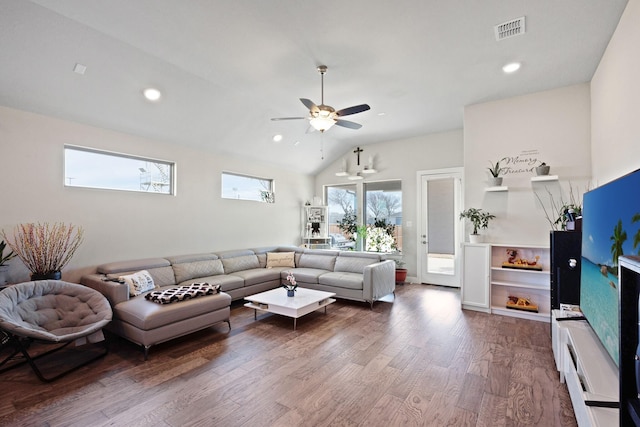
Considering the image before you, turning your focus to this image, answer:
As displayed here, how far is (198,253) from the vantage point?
17.1 feet

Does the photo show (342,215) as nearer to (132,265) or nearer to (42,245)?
(132,265)

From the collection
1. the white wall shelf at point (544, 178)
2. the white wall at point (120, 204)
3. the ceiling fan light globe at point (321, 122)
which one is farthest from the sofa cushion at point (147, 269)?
the white wall shelf at point (544, 178)

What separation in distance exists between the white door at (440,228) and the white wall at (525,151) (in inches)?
49.4

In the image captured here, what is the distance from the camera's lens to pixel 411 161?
6504 millimetres

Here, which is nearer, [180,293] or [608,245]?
[608,245]

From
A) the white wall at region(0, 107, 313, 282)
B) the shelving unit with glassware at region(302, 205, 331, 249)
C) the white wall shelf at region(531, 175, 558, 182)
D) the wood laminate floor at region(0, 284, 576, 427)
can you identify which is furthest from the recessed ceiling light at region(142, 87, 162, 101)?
the white wall shelf at region(531, 175, 558, 182)

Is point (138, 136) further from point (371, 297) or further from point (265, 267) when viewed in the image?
point (371, 297)

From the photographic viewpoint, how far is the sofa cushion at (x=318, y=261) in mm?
5672

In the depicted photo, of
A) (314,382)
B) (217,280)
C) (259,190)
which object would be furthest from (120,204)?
(314,382)

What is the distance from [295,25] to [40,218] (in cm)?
365

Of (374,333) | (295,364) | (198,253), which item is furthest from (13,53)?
(374,333)

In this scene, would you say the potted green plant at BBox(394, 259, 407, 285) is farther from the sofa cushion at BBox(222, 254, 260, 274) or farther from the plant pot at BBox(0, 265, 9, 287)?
the plant pot at BBox(0, 265, 9, 287)

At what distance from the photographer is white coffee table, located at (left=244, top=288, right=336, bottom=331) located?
12.4ft

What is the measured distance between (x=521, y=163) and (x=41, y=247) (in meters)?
6.30
